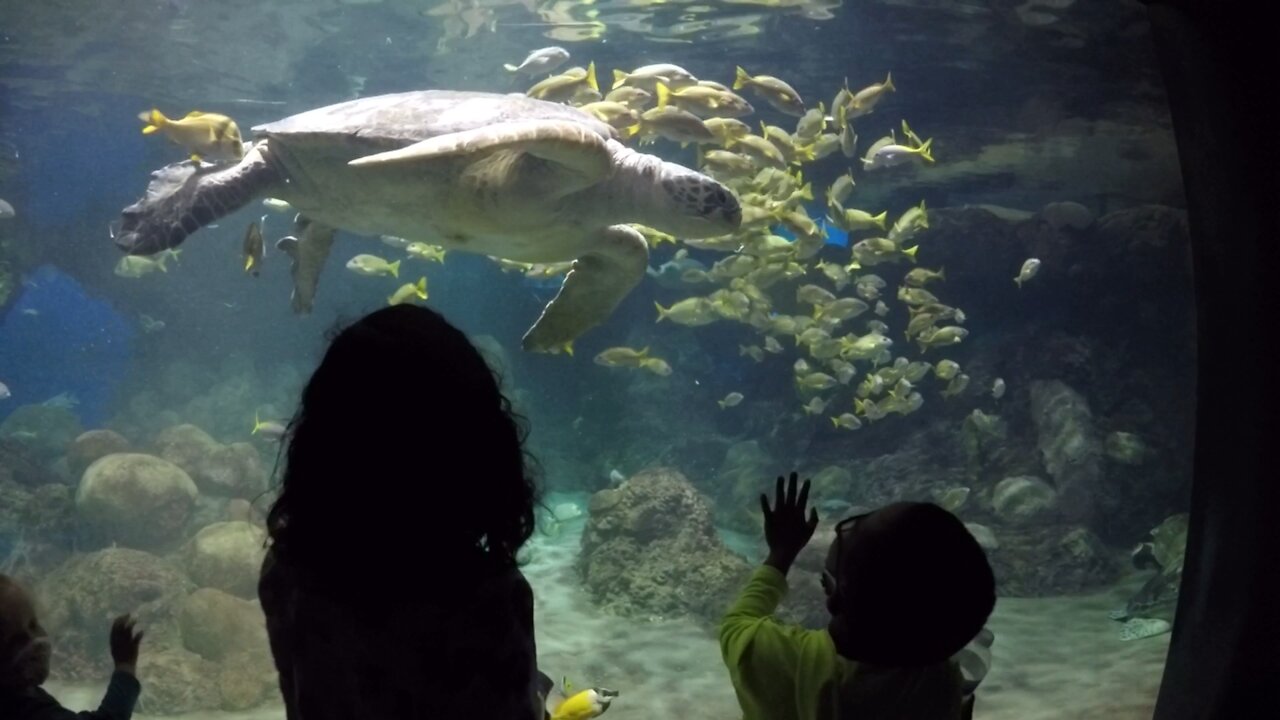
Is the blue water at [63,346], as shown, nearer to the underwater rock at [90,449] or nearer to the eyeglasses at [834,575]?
the underwater rock at [90,449]

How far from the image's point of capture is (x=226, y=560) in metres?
7.47

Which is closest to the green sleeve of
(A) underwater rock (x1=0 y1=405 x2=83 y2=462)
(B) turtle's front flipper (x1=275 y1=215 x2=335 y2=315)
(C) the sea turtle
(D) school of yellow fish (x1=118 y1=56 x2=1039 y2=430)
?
(C) the sea turtle

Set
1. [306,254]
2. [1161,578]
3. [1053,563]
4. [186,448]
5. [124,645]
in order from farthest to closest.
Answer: [186,448], [1053,563], [1161,578], [306,254], [124,645]

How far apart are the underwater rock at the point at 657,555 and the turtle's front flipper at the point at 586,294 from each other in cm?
305

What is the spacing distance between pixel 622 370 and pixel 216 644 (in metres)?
10.5

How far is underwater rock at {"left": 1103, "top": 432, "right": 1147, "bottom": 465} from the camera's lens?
10.5 meters

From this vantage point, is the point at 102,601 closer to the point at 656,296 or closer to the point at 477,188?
the point at 477,188

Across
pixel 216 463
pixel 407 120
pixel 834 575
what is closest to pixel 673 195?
pixel 407 120

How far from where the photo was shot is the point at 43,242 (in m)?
18.9

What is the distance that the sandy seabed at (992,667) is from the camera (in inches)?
178

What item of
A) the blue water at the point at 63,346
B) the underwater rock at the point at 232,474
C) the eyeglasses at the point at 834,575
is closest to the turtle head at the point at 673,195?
the eyeglasses at the point at 834,575

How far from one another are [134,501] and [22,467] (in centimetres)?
420

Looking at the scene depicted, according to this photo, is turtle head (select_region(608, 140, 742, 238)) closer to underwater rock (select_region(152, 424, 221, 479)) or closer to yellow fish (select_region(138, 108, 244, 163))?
yellow fish (select_region(138, 108, 244, 163))

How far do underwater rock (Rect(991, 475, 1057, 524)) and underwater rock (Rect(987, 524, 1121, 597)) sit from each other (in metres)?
0.45
